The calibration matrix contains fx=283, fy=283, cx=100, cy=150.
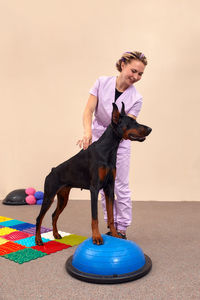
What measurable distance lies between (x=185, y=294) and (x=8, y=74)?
355 cm

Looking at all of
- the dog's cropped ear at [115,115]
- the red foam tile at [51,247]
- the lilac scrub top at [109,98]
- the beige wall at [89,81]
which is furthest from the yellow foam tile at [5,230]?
the beige wall at [89,81]

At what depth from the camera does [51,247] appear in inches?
71.8

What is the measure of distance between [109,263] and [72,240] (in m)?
0.68

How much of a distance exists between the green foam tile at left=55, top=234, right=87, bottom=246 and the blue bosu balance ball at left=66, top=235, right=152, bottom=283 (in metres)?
0.44

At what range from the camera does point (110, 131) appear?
1.60m

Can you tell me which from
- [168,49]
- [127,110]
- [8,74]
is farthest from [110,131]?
[8,74]

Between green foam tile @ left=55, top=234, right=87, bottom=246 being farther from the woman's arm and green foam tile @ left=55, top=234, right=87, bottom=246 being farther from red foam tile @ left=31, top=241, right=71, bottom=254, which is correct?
the woman's arm

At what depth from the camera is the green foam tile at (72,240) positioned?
1918mm

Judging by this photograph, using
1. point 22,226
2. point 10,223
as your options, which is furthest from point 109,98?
point 10,223

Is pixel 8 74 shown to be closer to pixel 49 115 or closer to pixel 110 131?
pixel 49 115

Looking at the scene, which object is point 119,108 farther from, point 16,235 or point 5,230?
point 5,230

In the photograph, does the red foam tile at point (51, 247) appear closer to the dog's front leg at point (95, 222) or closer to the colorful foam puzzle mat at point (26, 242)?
the colorful foam puzzle mat at point (26, 242)

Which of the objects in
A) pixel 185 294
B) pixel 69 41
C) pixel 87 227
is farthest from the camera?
pixel 69 41

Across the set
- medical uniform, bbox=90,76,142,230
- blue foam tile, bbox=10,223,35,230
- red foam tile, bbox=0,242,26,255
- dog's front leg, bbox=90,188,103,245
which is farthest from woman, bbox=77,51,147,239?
blue foam tile, bbox=10,223,35,230
